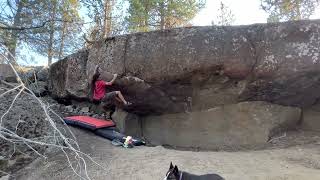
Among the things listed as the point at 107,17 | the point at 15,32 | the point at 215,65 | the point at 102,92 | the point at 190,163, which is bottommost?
the point at 190,163

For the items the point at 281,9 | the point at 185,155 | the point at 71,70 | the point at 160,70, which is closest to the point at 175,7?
the point at 281,9

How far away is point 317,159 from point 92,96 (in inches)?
203

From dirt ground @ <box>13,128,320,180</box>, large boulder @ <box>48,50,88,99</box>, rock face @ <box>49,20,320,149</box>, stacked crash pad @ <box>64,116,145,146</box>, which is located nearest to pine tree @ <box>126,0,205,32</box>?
large boulder @ <box>48,50,88,99</box>

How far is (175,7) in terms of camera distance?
51.2ft

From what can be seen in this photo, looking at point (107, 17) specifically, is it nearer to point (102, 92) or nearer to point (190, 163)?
point (102, 92)

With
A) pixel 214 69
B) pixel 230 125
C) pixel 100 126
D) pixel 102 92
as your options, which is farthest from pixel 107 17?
pixel 230 125

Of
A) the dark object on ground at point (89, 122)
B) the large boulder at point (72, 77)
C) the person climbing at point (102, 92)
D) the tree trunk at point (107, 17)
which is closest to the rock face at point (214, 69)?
the person climbing at point (102, 92)

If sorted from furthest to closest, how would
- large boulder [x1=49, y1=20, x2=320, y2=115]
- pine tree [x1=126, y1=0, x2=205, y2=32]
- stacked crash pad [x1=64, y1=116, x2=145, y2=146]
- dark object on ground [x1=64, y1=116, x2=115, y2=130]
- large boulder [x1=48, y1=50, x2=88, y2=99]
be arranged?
pine tree [x1=126, y1=0, x2=205, y2=32]
large boulder [x1=48, y1=50, x2=88, y2=99]
dark object on ground [x1=64, y1=116, x2=115, y2=130]
stacked crash pad [x1=64, y1=116, x2=145, y2=146]
large boulder [x1=49, y1=20, x2=320, y2=115]

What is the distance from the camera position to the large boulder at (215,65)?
7.55 metres

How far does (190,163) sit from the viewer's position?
647cm

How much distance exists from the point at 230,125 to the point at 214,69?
135 centimetres

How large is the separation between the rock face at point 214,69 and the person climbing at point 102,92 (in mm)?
179

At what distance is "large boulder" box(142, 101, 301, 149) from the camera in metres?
8.23

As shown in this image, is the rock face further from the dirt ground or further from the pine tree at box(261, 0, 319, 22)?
the pine tree at box(261, 0, 319, 22)
